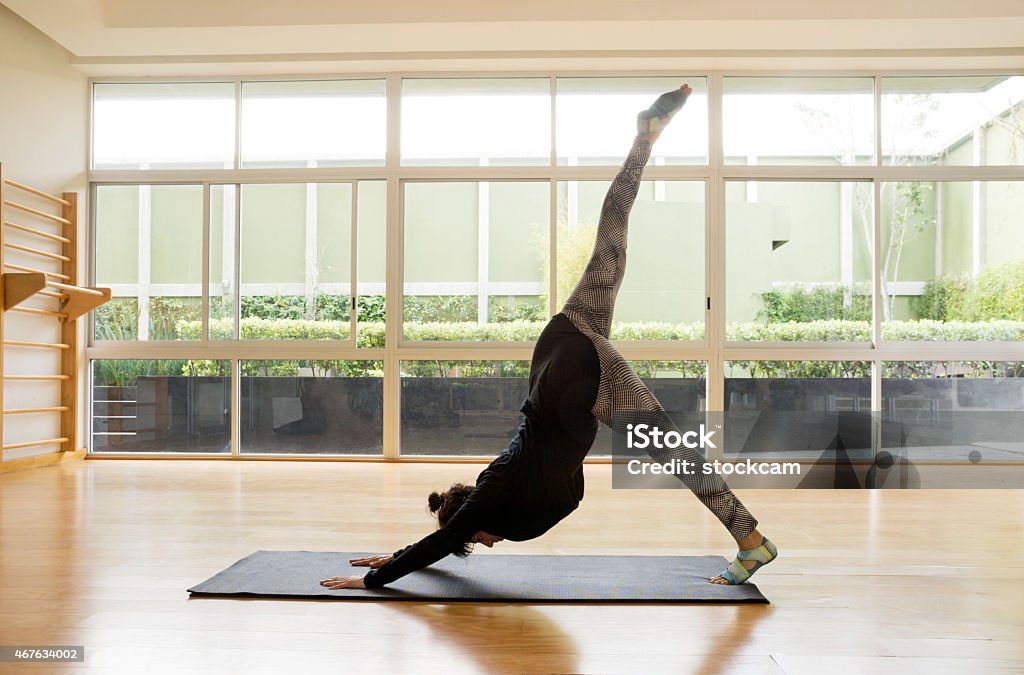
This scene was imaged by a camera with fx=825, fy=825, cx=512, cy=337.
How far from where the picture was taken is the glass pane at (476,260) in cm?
593

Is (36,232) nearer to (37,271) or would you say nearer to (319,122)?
(37,271)

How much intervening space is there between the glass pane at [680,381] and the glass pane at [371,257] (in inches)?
71.6

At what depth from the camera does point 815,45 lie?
17.8 ft

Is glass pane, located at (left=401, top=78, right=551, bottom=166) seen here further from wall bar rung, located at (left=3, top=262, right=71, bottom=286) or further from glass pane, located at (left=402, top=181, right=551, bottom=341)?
wall bar rung, located at (left=3, top=262, right=71, bottom=286)

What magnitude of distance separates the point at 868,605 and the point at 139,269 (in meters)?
5.44

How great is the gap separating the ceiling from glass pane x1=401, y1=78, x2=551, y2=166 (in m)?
0.21

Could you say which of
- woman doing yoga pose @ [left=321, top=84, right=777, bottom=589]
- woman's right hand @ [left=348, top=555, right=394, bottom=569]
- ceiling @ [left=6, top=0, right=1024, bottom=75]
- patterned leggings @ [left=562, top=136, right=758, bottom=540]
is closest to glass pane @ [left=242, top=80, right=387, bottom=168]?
ceiling @ [left=6, top=0, right=1024, bottom=75]

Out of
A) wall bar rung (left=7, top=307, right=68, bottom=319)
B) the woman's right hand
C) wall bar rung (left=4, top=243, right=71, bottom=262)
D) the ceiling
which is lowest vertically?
the woman's right hand

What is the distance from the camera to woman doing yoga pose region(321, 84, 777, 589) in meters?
2.34

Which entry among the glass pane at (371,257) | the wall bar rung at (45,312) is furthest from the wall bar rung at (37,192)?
the glass pane at (371,257)

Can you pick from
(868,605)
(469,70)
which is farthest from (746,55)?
(868,605)

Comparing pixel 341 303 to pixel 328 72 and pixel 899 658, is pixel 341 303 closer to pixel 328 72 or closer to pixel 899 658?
pixel 328 72

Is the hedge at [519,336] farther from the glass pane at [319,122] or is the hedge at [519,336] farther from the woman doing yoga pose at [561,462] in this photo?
the woman doing yoga pose at [561,462]

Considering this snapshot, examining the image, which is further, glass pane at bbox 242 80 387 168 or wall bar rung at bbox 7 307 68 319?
glass pane at bbox 242 80 387 168
